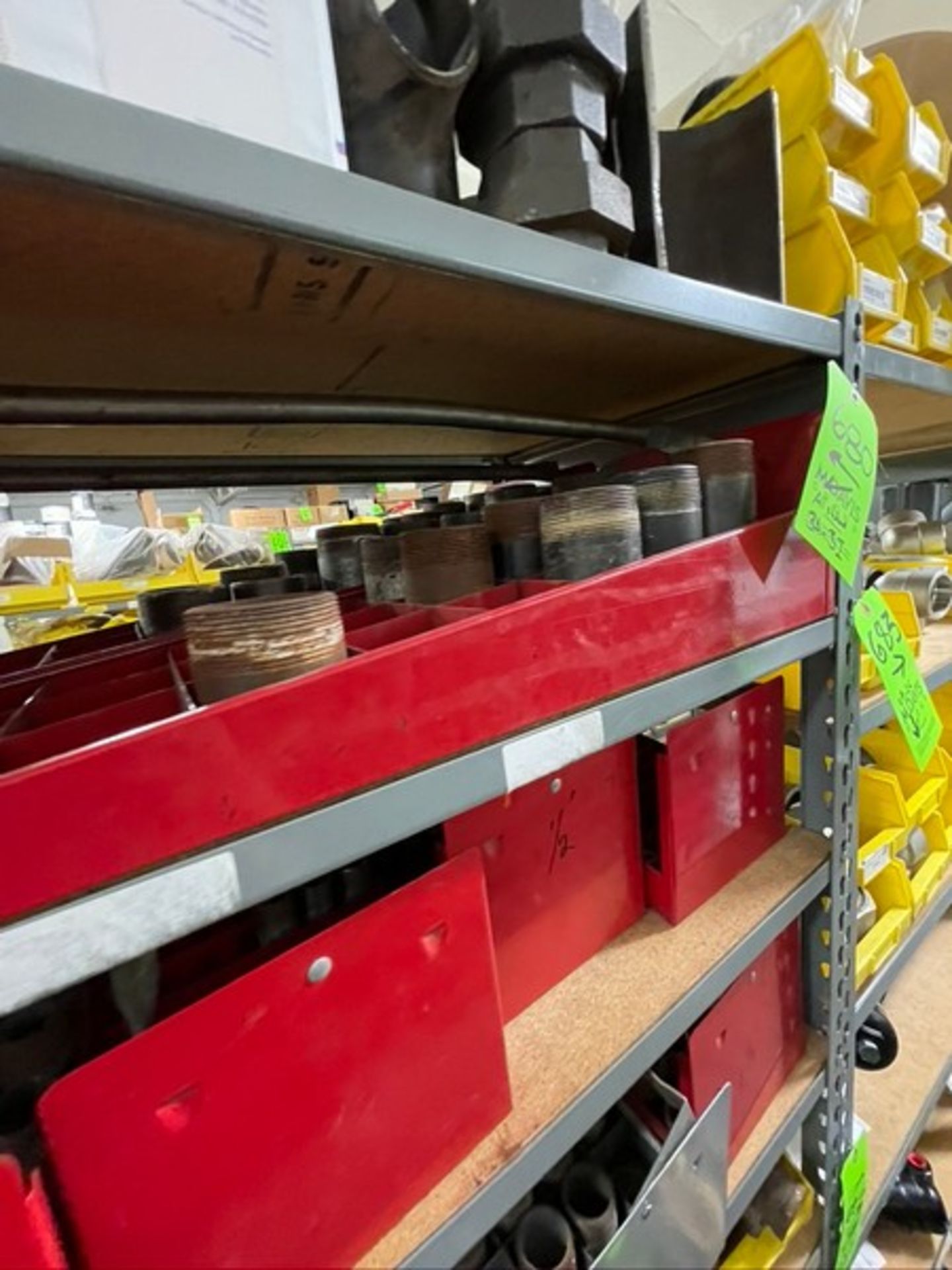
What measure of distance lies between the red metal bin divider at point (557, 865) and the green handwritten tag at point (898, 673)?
0.27 metres

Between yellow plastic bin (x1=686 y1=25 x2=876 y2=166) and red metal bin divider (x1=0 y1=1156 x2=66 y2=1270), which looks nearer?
red metal bin divider (x1=0 y1=1156 x2=66 y2=1270)

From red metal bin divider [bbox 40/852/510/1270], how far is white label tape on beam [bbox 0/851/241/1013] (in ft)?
0.17

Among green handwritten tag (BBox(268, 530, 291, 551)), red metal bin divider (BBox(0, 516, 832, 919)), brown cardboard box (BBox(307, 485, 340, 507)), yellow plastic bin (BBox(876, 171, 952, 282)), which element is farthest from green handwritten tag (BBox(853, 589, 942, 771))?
brown cardboard box (BBox(307, 485, 340, 507))

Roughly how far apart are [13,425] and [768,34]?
40.6 inches

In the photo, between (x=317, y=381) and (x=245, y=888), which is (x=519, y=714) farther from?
(x=317, y=381)

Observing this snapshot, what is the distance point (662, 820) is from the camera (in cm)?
57

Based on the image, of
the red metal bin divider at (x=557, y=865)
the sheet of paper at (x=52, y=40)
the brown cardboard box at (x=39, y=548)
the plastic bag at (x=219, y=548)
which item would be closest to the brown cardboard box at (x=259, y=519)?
the plastic bag at (x=219, y=548)

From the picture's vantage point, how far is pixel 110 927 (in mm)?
249

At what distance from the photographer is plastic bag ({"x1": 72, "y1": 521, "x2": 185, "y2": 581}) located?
6.60ft

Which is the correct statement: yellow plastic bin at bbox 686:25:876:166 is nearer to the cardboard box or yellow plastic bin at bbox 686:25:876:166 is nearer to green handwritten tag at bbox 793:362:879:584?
green handwritten tag at bbox 793:362:879:584

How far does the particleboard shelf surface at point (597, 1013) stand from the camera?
1.28 ft

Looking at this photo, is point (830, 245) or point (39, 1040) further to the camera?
point (830, 245)

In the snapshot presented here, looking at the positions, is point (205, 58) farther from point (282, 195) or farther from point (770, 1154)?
point (770, 1154)

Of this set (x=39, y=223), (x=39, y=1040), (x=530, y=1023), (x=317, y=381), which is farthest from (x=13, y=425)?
(x=530, y=1023)
